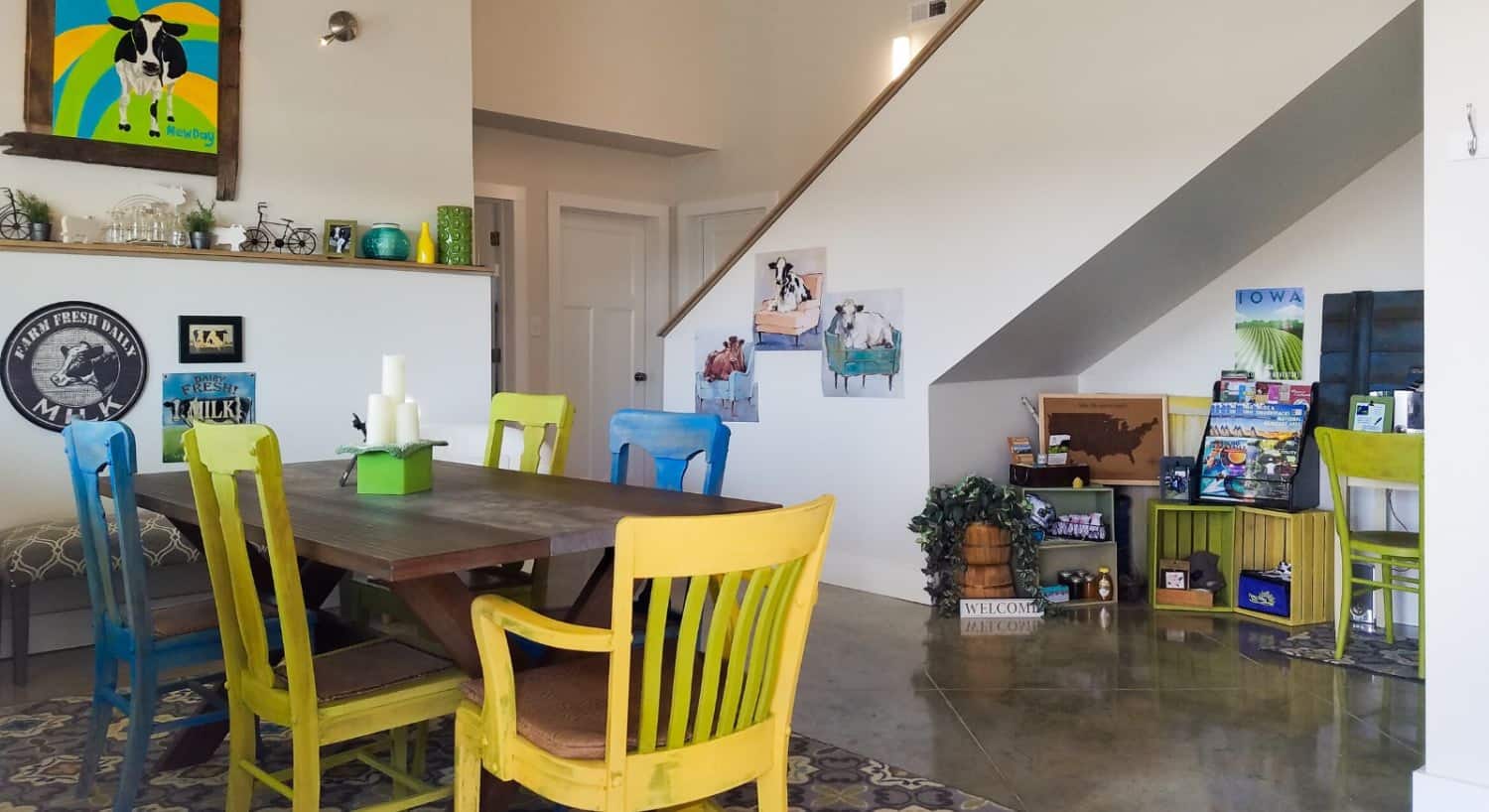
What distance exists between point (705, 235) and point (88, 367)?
416 cm

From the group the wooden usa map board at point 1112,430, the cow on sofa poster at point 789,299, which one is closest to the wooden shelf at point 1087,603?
the wooden usa map board at point 1112,430

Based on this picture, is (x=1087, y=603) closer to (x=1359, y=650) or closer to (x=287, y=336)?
(x=1359, y=650)

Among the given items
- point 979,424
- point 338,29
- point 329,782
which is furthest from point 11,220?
point 979,424

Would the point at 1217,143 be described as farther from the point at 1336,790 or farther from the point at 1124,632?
the point at 1336,790

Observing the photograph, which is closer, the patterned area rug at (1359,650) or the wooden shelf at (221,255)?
the patterned area rug at (1359,650)

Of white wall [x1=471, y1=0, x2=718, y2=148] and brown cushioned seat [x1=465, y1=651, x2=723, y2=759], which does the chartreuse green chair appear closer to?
brown cushioned seat [x1=465, y1=651, x2=723, y2=759]

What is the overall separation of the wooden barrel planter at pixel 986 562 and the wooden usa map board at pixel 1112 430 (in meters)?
0.71

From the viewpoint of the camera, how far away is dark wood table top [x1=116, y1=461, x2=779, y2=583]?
2039 mm

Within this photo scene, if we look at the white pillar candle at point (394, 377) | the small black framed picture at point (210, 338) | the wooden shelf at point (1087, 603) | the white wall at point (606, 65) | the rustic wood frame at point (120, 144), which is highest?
the white wall at point (606, 65)

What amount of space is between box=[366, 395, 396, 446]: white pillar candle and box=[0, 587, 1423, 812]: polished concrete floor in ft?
4.84

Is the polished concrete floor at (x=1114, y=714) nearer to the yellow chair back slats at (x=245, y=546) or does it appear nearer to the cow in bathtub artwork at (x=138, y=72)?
the yellow chair back slats at (x=245, y=546)

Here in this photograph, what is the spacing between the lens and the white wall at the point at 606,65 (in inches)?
259

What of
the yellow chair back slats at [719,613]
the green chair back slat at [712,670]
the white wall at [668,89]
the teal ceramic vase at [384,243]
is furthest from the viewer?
the white wall at [668,89]

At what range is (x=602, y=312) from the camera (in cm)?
759
